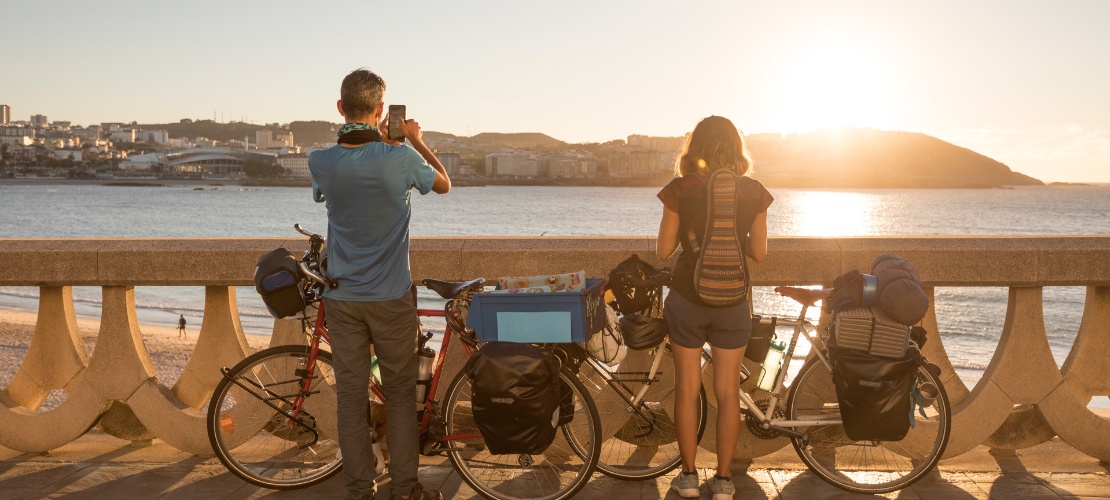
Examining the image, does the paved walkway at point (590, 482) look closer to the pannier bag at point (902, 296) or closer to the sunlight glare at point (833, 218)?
the pannier bag at point (902, 296)

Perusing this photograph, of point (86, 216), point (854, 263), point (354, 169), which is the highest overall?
point (354, 169)

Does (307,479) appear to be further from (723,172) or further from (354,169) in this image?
(723,172)

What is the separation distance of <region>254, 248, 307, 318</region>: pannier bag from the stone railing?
76 cm

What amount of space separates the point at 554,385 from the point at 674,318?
661 millimetres

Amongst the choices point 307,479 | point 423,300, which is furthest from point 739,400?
point 423,300

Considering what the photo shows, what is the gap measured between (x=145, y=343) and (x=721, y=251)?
77.0 ft

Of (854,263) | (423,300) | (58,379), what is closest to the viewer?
(854,263)

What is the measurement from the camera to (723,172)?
4.21m

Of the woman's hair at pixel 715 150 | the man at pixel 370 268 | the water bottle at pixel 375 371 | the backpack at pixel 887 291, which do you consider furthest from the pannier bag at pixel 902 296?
the water bottle at pixel 375 371

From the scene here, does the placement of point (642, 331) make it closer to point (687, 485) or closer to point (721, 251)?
point (721, 251)

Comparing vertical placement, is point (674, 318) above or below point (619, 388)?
above

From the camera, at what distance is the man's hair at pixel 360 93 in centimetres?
397

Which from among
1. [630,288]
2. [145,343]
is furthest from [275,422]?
[145,343]

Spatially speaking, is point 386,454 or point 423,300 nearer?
point 386,454
